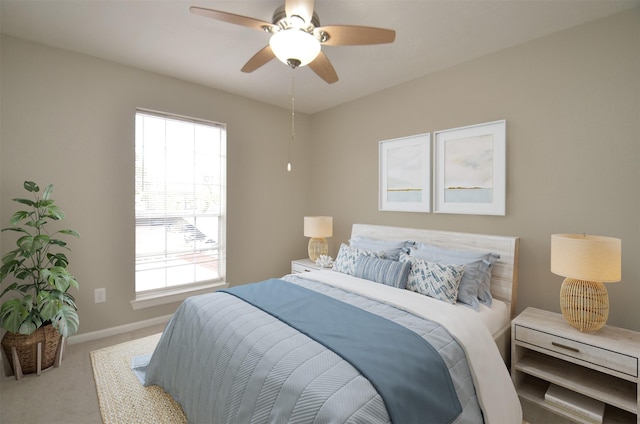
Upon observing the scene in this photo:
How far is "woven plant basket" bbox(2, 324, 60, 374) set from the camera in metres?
2.25

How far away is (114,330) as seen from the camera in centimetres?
299

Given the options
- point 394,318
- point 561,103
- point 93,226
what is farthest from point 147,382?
point 561,103

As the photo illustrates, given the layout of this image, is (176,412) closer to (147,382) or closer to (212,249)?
(147,382)

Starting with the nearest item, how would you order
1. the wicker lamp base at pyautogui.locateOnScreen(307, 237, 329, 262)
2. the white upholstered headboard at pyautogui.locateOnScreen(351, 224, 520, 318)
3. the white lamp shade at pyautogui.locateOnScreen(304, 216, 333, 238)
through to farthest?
the white upholstered headboard at pyautogui.locateOnScreen(351, 224, 520, 318) → the white lamp shade at pyautogui.locateOnScreen(304, 216, 333, 238) → the wicker lamp base at pyautogui.locateOnScreen(307, 237, 329, 262)

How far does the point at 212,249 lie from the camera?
3.68 m

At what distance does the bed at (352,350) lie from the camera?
4.15 ft

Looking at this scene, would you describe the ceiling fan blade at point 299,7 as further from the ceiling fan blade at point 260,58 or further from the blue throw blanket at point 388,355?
the blue throw blanket at point 388,355

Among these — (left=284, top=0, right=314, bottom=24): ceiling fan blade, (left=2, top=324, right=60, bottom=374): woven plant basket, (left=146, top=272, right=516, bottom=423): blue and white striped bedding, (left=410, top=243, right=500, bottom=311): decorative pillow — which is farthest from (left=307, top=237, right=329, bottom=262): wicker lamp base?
(left=284, top=0, right=314, bottom=24): ceiling fan blade

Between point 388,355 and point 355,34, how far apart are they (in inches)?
71.2

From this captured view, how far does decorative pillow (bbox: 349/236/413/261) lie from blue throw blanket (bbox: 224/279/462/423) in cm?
105

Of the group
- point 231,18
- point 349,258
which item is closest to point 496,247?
point 349,258

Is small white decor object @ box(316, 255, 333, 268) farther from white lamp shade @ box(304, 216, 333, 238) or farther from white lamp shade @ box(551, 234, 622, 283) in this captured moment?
white lamp shade @ box(551, 234, 622, 283)

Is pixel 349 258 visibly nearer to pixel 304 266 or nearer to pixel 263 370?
pixel 304 266

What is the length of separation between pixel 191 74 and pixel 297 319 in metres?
2.77
